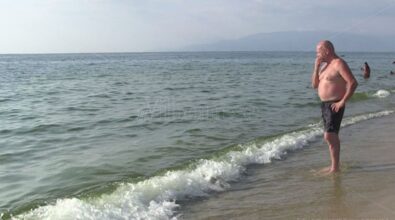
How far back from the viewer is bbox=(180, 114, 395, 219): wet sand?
5.85 metres

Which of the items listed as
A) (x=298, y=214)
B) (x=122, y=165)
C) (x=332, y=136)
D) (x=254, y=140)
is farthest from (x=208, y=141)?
(x=298, y=214)

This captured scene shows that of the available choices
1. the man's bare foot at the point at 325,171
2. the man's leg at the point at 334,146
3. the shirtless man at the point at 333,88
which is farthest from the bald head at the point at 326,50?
the man's bare foot at the point at 325,171

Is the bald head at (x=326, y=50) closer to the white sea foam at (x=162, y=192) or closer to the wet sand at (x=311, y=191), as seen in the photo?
the wet sand at (x=311, y=191)

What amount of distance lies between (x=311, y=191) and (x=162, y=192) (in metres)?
2.07

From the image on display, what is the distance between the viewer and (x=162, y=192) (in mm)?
6836

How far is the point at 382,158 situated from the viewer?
27.5 ft

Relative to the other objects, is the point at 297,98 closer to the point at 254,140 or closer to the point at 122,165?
the point at 254,140

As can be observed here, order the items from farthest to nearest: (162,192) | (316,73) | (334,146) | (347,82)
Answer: (316,73) → (334,146) → (347,82) → (162,192)

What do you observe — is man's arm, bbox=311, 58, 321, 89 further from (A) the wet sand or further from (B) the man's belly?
(A) the wet sand

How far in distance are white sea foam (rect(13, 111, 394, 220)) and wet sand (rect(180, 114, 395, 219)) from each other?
0.24 meters

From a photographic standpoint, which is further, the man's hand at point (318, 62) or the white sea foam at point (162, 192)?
the man's hand at point (318, 62)

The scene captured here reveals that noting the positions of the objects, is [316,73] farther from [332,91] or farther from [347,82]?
[347,82]

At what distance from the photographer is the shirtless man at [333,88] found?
23.8 feet

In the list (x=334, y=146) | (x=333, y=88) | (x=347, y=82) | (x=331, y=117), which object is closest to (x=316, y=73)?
(x=333, y=88)
